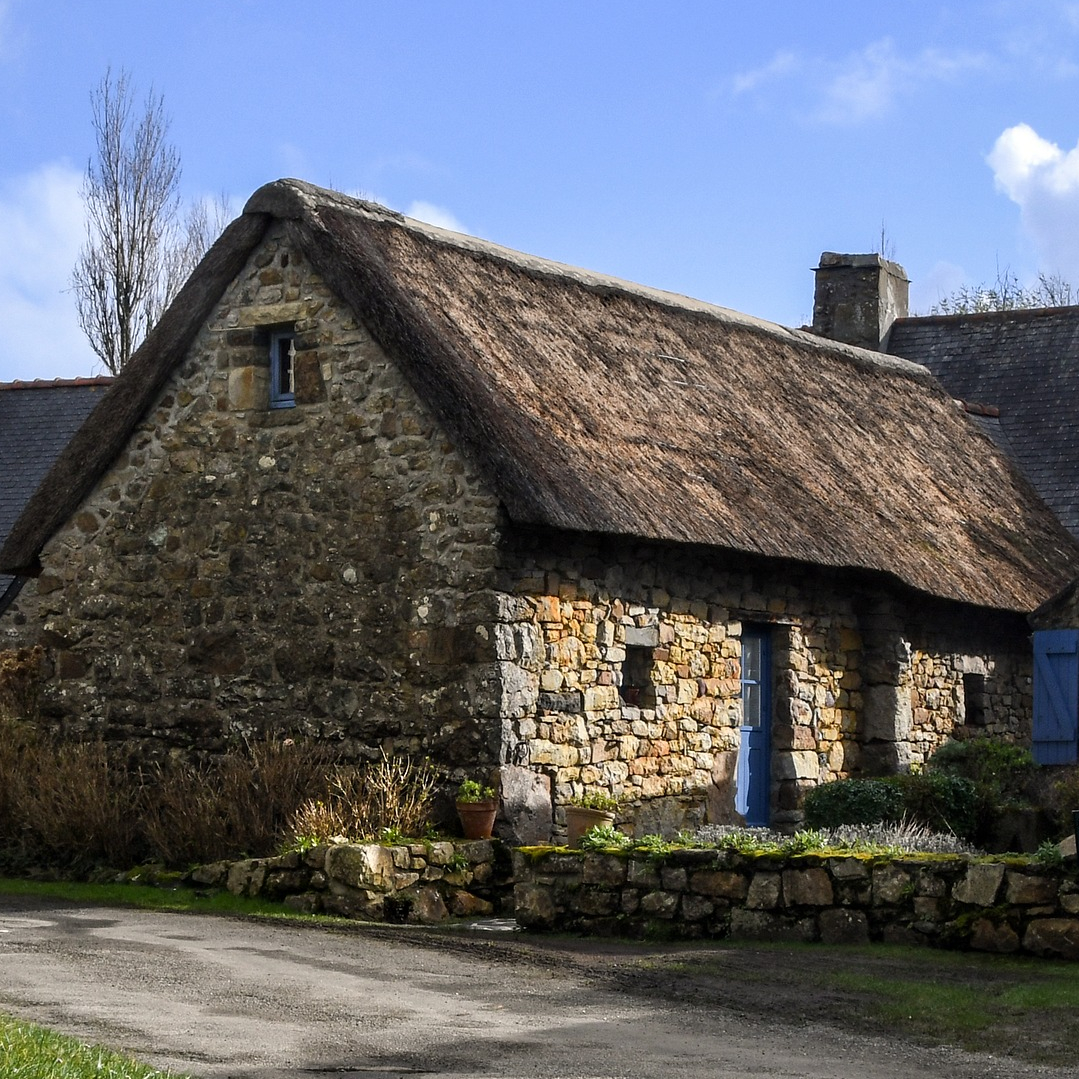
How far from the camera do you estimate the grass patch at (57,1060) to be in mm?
5961

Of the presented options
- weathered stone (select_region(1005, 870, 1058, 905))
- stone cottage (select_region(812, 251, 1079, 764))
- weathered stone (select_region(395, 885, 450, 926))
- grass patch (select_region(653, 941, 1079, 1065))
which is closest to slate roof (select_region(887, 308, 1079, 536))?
stone cottage (select_region(812, 251, 1079, 764))

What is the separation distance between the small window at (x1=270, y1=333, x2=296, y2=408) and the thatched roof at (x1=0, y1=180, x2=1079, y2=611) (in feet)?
2.18

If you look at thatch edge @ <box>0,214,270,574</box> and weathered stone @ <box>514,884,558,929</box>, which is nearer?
weathered stone @ <box>514,884,558,929</box>

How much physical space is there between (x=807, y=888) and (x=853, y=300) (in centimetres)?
1503

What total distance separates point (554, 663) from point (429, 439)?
1918 millimetres

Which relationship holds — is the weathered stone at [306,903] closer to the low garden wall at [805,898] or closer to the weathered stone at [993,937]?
the low garden wall at [805,898]

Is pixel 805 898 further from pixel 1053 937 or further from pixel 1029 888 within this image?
pixel 1053 937

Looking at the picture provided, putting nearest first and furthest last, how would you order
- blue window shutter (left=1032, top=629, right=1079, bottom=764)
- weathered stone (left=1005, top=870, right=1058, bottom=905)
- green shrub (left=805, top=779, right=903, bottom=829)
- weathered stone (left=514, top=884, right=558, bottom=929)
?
weathered stone (left=1005, top=870, right=1058, bottom=905) < weathered stone (left=514, top=884, right=558, bottom=929) < green shrub (left=805, top=779, right=903, bottom=829) < blue window shutter (left=1032, top=629, right=1079, bottom=764)

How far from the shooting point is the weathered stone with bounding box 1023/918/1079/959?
9.72 m

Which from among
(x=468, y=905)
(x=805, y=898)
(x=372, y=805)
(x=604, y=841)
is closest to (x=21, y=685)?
(x=372, y=805)

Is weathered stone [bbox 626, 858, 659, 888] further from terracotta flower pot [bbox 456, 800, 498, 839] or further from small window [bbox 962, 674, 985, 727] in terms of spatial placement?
small window [bbox 962, 674, 985, 727]

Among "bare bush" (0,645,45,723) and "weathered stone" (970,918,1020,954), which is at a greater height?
"bare bush" (0,645,45,723)

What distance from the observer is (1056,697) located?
16234 millimetres

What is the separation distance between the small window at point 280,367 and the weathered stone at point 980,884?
693cm
